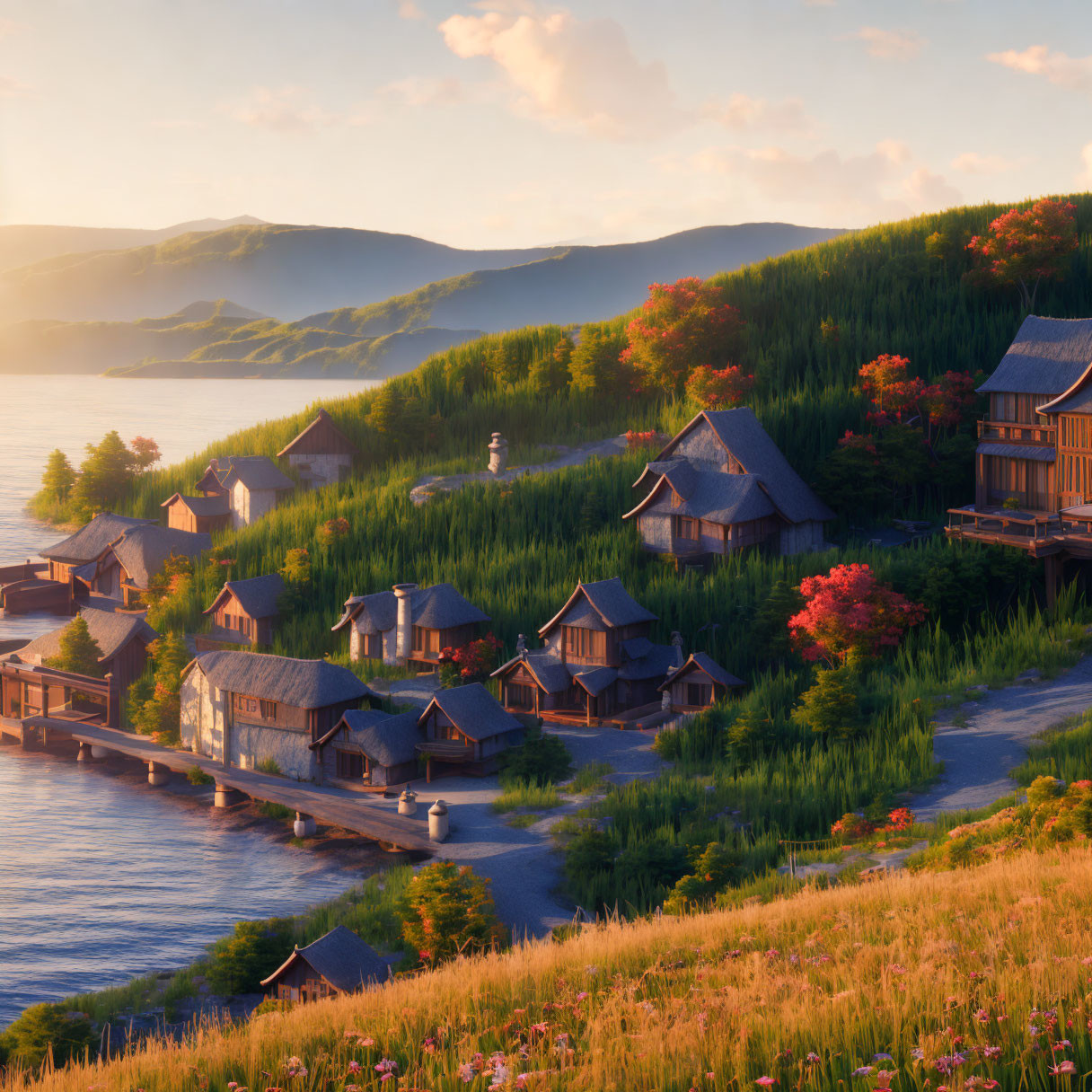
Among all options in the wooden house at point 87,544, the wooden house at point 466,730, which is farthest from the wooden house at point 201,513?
the wooden house at point 466,730

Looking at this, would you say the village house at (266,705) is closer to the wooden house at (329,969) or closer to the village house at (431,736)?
the village house at (431,736)

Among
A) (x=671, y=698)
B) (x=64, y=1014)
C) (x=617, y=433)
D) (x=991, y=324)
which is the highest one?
(x=991, y=324)

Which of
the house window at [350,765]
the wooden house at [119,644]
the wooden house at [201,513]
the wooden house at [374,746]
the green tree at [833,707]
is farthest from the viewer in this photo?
the wooden house at [201,513]

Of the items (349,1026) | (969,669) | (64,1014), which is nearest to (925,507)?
(969,669)

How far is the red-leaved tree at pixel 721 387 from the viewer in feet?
224

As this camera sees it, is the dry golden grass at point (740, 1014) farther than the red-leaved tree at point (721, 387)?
No

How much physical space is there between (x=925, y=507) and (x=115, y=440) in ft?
221

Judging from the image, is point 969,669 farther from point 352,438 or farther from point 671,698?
point 352,438

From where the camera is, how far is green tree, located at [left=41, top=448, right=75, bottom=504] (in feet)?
362

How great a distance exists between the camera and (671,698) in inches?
1882

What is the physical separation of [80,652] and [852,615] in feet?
131

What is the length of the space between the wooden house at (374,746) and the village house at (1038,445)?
24849 millimetres

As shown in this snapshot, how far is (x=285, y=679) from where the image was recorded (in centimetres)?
4834

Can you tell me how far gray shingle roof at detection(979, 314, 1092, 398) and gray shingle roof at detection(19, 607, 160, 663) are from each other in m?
44.8
